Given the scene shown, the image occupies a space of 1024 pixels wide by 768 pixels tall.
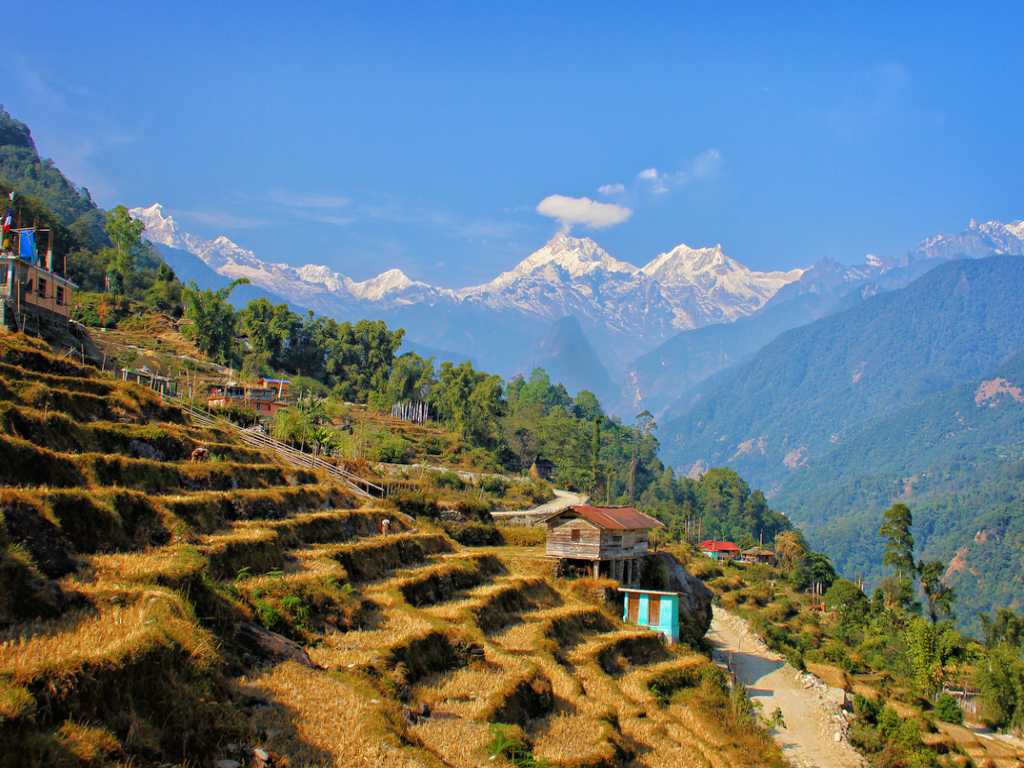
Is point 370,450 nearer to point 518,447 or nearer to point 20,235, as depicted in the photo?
point 20,235

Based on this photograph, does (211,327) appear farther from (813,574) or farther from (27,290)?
(813,574)

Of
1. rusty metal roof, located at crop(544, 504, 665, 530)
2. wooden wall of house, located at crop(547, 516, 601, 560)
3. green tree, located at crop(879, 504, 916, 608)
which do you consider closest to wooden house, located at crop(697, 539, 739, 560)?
green tree, located at crop(879, 504, 916, 608)

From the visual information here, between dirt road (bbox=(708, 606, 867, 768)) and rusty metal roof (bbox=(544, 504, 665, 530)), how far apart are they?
8.46 meters

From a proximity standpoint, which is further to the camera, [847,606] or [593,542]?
[847,606]

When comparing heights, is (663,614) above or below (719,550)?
above

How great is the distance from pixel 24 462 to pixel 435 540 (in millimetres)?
17072

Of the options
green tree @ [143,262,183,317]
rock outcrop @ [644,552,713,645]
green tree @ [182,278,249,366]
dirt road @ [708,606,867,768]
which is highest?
green tree @ [143,262,183,317]

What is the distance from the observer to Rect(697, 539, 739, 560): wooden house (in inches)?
4323

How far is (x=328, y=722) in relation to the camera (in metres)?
15.7

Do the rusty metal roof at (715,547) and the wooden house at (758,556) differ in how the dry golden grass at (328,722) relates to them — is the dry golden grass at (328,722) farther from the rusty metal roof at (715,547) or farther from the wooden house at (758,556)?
the wooden house at (758,556)

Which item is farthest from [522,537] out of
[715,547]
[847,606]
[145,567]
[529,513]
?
[715,547]

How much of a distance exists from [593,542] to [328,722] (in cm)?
2844

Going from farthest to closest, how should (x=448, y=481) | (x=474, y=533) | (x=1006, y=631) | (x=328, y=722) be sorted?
(x=1006, y=631)
(x=448, y=481)
(x=474, y=533)
(x=328, y=722)

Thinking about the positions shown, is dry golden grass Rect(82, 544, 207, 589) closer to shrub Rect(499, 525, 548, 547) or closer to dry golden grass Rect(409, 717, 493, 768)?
dry golden grass Rect(409, 717, 493, 768)
